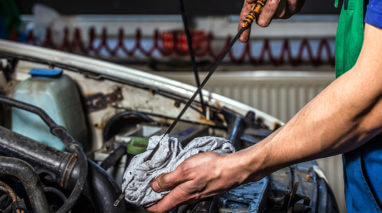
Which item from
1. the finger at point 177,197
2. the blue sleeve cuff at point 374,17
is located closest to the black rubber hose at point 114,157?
the finger at point 177,197

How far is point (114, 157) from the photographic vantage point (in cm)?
124

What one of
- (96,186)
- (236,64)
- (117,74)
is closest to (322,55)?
(236,64)

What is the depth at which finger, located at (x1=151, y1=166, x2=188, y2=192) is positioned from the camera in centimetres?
75

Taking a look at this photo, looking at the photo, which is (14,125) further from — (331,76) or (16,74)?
(331,76)

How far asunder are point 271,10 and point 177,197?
0.59 m

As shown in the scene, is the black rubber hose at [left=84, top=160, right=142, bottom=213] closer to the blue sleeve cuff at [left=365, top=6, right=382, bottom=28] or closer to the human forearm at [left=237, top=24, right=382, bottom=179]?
the human forearm at [left=237, top=24, right=382, bottom=179]

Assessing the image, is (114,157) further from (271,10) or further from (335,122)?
(335,122)

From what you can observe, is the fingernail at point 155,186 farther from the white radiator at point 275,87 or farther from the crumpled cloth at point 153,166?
the white radiator at point 275,87

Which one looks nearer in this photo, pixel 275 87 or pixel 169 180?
pixel 169 180

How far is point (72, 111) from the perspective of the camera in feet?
4.62

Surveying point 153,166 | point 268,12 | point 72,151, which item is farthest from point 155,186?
point 268,12

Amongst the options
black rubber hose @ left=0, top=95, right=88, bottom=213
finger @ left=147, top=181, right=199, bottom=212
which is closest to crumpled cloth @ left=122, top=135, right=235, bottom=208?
finger @ left=147, top=181, right=199, bottom=212

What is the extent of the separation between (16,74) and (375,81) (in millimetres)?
1302

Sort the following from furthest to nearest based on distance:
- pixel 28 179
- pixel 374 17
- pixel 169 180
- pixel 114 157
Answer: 1. pixel 114 157
2. pixel 28 179
3. pixel 169 180
4. pixel 374 17
